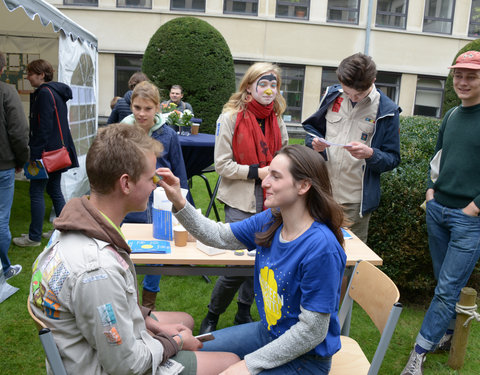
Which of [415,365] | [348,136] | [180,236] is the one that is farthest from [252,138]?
[415,365]

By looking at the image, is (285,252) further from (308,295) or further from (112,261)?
(112,261)

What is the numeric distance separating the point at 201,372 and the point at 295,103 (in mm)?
15154

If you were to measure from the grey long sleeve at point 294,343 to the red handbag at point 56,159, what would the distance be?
4018mm

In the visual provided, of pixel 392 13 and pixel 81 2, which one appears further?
pixel 392 13

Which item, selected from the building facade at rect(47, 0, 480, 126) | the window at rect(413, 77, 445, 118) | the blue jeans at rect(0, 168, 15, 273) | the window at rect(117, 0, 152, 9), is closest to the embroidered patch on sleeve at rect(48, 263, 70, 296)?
the blue jeans at rect(0, 168, 15, 273)

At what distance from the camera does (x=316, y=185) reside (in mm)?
1841

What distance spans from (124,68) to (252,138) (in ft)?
43.2

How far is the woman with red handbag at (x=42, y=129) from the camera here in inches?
197

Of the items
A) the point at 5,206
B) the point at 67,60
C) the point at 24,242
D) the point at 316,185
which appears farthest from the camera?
the point at 67,60

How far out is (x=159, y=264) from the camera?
8.79ft

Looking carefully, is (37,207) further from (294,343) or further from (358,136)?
(294,343)

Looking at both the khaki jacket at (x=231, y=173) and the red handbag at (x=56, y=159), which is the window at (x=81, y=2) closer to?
the red handbag at (x=56, y=159)

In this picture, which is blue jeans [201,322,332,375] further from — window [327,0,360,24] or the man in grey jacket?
window [327,0,360,24]

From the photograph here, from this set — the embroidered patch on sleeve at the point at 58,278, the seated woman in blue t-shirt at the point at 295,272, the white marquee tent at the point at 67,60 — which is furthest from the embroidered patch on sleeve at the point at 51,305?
the white marquee tent at the point at 67,60
